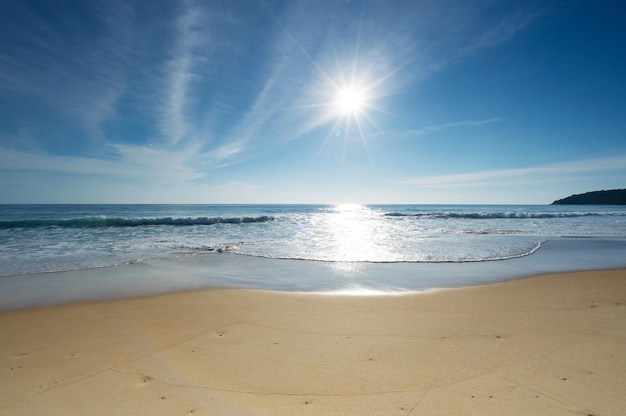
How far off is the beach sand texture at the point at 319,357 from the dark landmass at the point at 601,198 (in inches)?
5044

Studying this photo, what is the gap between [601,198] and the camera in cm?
10156

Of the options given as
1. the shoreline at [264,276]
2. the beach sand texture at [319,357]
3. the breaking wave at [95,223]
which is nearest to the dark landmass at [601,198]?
the shoreline at [264,276]

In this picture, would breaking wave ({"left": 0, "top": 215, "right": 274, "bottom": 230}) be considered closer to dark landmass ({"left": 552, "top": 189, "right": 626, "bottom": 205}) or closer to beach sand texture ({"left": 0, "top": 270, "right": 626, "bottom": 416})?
beach sand texture ({"left": 0, "top": 270, "right": 626, "bottom": 416})

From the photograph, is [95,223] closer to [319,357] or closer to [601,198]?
[319,357]

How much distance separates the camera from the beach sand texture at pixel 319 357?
8.18 ft

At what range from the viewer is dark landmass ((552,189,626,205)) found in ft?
315

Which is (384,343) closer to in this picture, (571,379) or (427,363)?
(427,363)

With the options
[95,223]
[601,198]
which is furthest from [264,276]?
[601,198]

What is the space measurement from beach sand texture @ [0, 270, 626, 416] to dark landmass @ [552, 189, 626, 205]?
12812cm

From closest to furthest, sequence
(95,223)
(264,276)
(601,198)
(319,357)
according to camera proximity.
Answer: (319,357) → (264,276) → (95,223) → (601,198)

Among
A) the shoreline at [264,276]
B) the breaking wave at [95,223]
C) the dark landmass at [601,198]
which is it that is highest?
the dark landmass at [601,198]

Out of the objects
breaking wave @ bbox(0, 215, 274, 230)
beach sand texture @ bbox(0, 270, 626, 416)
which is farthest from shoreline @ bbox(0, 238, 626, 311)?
breaking wave @ bbox(0, 215, 274, 230)

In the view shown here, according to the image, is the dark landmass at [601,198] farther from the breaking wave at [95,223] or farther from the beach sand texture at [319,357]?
the beach sand texture at [319,357]

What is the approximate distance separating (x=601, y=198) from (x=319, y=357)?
450ft
